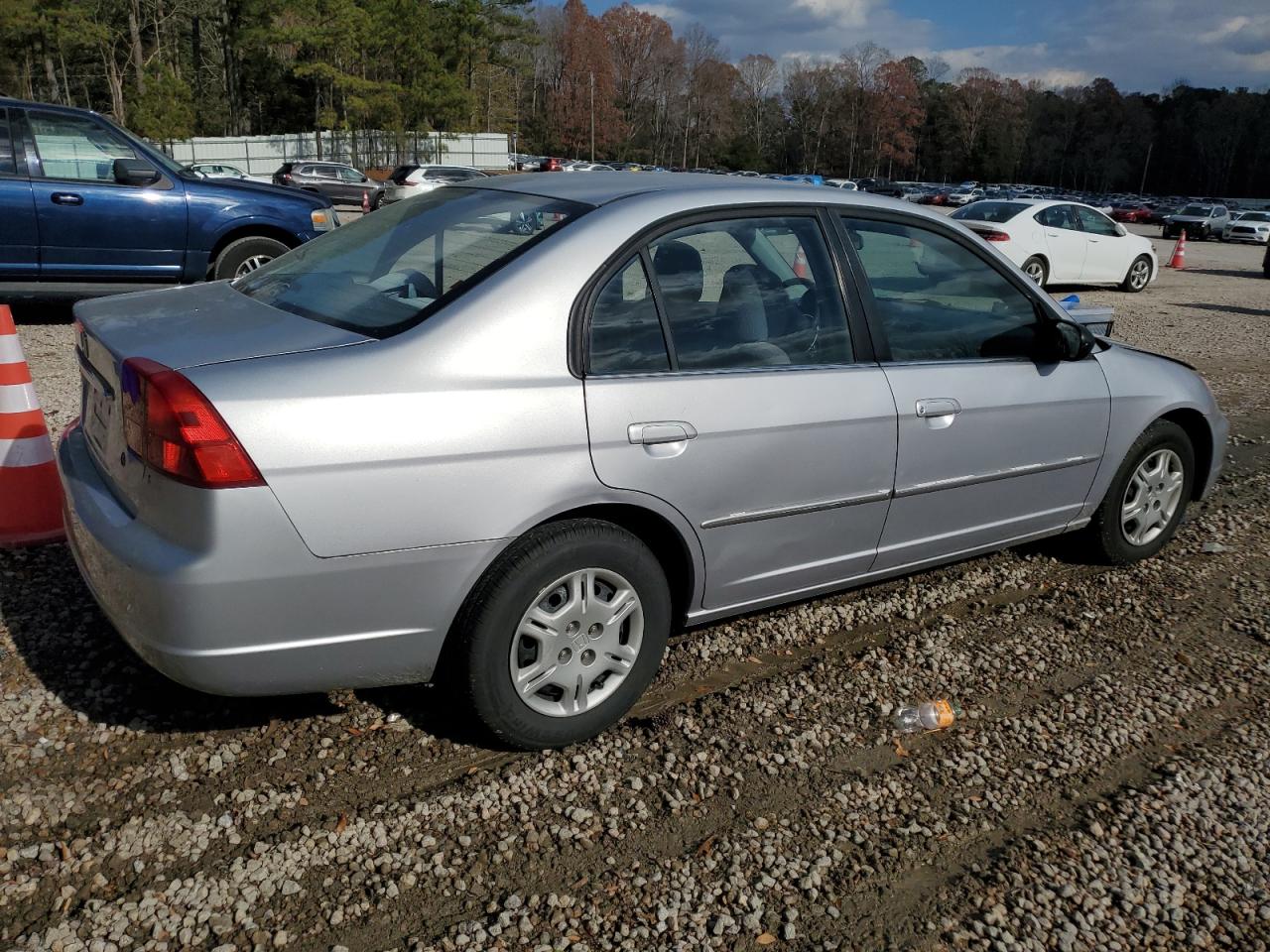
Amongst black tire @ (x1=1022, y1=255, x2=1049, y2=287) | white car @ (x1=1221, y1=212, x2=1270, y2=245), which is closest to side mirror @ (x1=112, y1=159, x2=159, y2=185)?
black tire @ (x1=1022, y1=255, x2=1049, y2=287)

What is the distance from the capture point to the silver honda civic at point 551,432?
254 centimetres

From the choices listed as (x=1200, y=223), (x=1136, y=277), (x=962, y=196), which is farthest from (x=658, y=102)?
(x=1136, y=277)

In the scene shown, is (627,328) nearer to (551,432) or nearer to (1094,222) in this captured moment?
(551,432)

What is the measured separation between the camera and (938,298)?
12.7ft

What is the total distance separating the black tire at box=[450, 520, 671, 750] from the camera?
278 cm

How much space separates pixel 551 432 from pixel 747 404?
2.26ft

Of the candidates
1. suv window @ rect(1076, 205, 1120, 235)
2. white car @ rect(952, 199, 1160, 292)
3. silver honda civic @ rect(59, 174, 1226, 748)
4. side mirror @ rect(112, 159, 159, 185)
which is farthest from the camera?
suv window @ rect(1076, 205, 1120, 235)

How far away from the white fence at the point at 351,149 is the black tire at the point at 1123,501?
170 ft

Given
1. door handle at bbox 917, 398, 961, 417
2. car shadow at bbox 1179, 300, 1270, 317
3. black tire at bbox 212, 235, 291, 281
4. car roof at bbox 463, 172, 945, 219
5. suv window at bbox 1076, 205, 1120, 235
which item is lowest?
car shadow at bbox 1179, 300, 1270, 317

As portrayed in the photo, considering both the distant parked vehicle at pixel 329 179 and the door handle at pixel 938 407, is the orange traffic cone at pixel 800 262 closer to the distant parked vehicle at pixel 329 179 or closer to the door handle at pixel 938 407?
the door handle at pixel 938 407

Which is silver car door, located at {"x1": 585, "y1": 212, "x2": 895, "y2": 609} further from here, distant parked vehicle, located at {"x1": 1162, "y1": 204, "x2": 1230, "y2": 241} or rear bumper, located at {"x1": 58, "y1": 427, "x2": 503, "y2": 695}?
distant parked vehicle, located at {"x1": 1162, "y1": 204, "x2": 1230, "y2": 241}

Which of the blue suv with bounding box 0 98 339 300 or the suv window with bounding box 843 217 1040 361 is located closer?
the suv window with bounding box 843 217 1040 361

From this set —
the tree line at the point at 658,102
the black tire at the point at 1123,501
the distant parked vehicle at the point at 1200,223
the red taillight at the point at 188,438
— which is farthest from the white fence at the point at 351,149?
the red taillight at the point at 188,438

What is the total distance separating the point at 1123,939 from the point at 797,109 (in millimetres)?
129094
